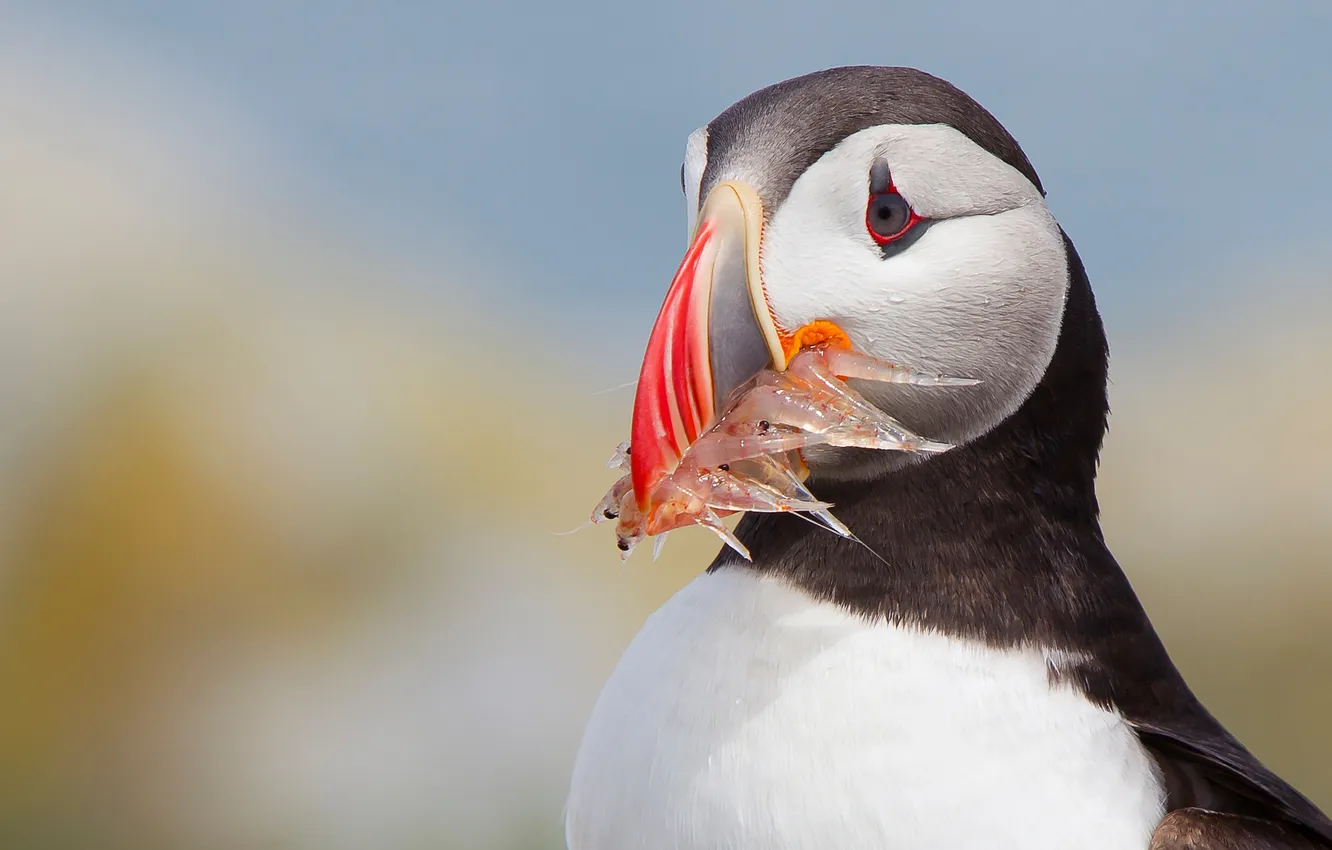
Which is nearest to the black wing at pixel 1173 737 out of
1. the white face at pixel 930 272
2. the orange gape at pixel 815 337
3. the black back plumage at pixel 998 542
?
the black back plumage at pixel 998 542

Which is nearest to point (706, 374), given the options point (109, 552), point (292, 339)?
point (109, 552)

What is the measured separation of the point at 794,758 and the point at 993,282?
1.64 ft

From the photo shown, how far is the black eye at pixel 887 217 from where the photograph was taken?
4.10ft

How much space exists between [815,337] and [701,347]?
0.12m

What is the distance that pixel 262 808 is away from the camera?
18.0ft

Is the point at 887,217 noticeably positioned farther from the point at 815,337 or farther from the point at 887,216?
the point at 815,337

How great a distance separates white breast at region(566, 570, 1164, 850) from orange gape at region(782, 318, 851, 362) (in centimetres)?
27

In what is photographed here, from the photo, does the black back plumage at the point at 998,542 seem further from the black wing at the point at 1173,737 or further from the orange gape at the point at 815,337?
the orange gape at the point at 815,337

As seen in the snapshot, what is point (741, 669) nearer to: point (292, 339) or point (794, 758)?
point (794, 758)

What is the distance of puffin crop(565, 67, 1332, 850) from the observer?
1.20m

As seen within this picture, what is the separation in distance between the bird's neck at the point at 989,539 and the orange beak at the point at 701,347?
0.23m

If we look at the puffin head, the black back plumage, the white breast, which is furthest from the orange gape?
the white breast

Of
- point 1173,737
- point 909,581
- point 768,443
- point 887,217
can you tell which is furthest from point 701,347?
point 1173,737

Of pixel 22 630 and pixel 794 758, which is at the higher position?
pixel 794 758
